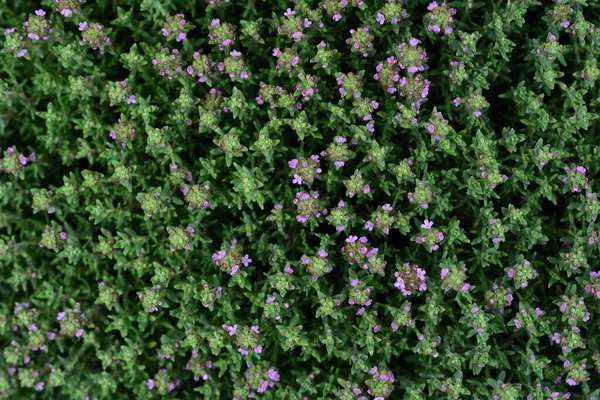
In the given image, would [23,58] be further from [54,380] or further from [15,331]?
[54,380]

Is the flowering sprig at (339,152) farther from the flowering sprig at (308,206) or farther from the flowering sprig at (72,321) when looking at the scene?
the flowering sprig at (72,321)

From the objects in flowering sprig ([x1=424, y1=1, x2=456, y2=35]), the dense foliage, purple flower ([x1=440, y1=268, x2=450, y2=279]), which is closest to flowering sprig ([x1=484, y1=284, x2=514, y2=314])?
the dense foliage

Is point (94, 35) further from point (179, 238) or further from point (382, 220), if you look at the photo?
point (382, 220)

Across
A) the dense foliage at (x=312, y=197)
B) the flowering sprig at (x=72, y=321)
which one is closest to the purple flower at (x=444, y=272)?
the dense foliage at (x=312, y=197)

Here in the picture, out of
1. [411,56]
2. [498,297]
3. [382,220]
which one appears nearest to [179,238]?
[382,220]

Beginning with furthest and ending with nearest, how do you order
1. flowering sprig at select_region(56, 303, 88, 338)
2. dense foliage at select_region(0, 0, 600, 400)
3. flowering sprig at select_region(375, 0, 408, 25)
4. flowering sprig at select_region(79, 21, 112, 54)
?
flowering sprig at select_region(56, 303, 88, 338)
flowering sprig at select_region(79, 21, 112, 54)
dense foliage at select_region(0, 0, 600, 400)
flowering sprig at select_region(375, 0, 408, 25)

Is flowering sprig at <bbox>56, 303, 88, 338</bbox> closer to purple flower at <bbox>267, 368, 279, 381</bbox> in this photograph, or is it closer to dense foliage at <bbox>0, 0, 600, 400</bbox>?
dense foliage at <bbox>0, 0, 600, 400</bbox>

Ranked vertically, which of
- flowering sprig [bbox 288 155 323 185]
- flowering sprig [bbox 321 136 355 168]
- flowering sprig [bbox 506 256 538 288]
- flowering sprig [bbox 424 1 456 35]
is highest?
flowering sprig [bbox 424 1 456 35]

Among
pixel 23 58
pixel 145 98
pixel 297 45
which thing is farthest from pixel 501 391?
pixel 23 58
